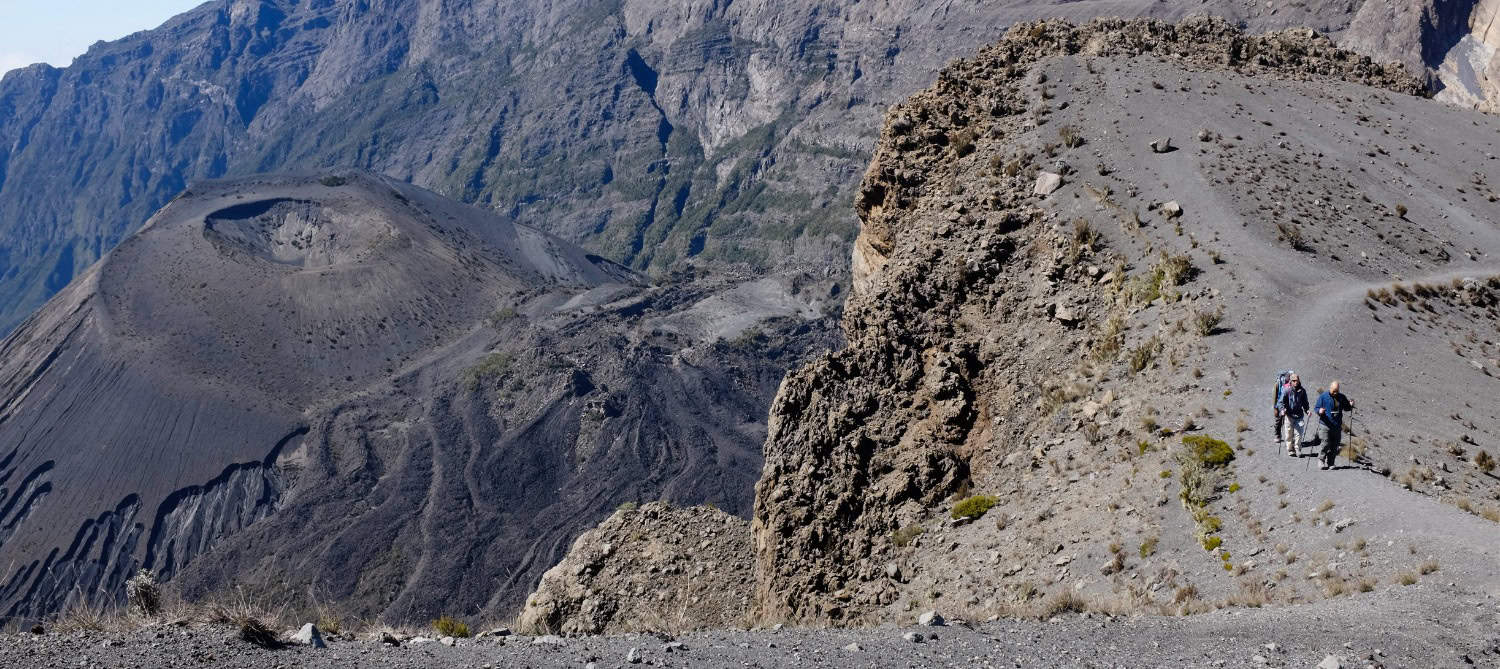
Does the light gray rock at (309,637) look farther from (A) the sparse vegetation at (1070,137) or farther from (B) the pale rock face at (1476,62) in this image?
(B) the pale rock face at (1476,62)

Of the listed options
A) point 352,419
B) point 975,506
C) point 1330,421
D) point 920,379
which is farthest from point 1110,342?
point 352,419

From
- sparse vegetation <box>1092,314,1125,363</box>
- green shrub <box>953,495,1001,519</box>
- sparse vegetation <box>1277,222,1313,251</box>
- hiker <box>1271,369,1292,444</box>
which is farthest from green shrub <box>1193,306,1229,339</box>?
green shrub <box>953,495,1001,519</box>

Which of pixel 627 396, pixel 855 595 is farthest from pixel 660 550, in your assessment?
pixel 627 396

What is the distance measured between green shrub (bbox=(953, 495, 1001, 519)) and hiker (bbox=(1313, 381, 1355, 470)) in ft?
12.8

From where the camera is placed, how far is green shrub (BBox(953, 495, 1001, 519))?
45.1ft

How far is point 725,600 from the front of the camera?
17844 mm

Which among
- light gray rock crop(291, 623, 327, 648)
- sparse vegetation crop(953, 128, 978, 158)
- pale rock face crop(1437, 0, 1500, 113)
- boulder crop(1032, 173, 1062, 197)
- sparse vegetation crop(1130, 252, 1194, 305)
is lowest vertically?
pale rock face crop(1437, 0, 1500, 113)

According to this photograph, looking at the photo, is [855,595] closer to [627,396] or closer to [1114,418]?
[1114,418]

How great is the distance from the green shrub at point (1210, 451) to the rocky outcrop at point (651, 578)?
771cm

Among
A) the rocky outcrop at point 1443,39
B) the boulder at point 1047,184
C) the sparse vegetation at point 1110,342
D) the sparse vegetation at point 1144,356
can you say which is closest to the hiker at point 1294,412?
the sparse vegetation at point 1144,356

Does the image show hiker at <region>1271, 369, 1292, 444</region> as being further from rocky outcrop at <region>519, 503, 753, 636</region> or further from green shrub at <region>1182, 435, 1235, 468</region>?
rocky outcrop at <region>519, 503, 753, 636</region>

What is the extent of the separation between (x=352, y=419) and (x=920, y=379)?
6582 centimetres

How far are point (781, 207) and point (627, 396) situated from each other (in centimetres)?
10657

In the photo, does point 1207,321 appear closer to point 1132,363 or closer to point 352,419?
point 1132,363
